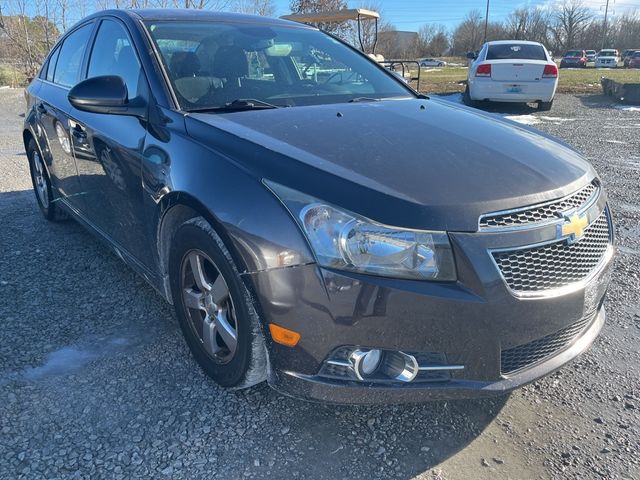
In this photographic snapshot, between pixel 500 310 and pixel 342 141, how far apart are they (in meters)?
0.95

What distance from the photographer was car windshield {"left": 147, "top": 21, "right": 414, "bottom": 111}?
2789mm

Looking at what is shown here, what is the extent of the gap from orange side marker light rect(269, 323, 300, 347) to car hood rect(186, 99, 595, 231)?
19.2 inches

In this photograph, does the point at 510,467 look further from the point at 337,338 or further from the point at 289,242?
the point at 289,242

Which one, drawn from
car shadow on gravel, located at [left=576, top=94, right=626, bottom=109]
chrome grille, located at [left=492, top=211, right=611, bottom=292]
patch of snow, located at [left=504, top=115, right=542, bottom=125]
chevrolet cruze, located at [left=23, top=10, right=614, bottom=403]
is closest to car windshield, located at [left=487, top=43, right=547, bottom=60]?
patch of snow, located at [left=504, top=115, right=542, bottom=125]

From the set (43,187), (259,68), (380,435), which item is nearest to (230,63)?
(259,68)

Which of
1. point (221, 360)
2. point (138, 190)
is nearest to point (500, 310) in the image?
point (221, 360)

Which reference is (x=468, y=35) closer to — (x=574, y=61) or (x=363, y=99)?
(x=574, y=61)

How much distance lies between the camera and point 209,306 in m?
2.38

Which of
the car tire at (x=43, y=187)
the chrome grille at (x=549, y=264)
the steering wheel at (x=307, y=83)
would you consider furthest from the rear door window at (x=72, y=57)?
the chrome grille at (x=549, y=264)

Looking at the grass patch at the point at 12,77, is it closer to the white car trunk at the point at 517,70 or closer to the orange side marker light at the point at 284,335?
the white car trunk at the point at 517,70

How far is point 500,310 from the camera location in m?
1.86

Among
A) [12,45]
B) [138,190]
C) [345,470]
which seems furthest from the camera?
[12,45]

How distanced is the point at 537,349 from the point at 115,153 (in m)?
2.27

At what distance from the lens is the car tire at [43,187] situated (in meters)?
4.55
